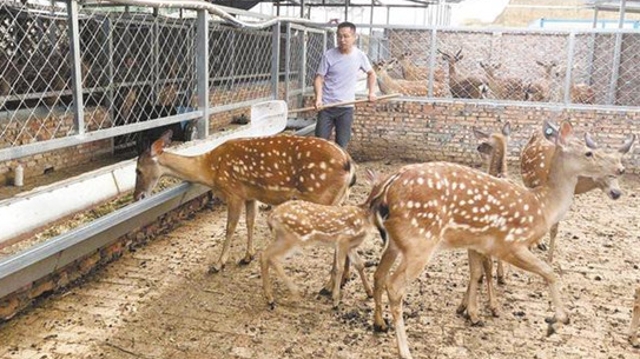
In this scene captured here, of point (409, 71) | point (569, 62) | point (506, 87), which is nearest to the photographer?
point (569, 62)

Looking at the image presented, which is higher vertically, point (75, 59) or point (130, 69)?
point (75, 59)

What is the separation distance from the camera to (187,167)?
5387mm

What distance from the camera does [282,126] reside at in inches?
300

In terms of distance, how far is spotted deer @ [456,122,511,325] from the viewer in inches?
171

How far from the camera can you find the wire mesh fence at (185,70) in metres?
6.78

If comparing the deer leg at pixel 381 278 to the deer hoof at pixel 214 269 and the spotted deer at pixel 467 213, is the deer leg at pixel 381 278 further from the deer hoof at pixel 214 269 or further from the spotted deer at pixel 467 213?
the deer hoof at pixel 214 269

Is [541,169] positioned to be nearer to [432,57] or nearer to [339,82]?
[339,82]

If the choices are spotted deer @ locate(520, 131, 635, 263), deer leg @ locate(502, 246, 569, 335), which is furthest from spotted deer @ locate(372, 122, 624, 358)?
spotted deer @ locate(520, 131, 635, 263)

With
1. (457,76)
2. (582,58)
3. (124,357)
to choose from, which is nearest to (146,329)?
(124,357)

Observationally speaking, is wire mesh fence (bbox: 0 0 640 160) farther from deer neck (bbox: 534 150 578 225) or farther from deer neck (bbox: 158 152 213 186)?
deer neck (bbox: 534 150 578 225)

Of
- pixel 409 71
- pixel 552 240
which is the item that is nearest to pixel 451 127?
pixel 409 71

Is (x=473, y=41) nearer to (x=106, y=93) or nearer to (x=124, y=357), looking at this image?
(x=106, y=93)

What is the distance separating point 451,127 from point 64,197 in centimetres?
611

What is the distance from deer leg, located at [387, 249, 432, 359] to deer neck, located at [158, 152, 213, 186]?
2123mm
